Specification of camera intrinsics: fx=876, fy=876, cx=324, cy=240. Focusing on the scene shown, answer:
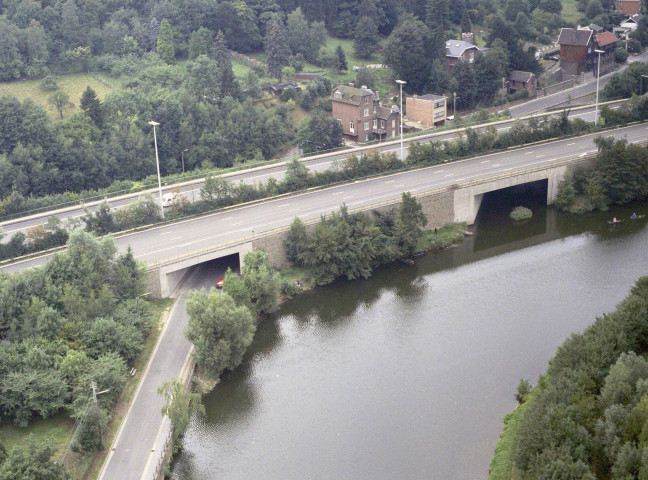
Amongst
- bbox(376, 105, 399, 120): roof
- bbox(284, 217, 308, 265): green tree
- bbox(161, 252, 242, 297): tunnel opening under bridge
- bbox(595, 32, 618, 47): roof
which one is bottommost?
bbox(161, 252, 242, 297): tunnel opening under bridge

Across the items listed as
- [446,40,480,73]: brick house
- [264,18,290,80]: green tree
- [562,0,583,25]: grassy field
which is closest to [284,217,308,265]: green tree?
[264,18,290,80]: green tree

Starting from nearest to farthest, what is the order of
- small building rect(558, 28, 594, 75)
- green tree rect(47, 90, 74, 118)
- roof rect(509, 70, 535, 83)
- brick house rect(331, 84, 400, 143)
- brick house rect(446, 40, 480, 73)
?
green tree rect(47, 90, 74, 118) → brick house rect(331, 84, 400, 143) → brick house rect(446, 40, 480, 73) → roof rect(509, 70, 535, 83) → small building rect(558, 28, 594, 75)

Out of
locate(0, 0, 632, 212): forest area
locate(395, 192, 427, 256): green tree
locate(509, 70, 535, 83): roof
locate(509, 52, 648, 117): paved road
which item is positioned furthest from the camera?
locate(509, 70, 535, 83): roof

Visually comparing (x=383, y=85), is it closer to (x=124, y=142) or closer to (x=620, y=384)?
(x=124, y=142)

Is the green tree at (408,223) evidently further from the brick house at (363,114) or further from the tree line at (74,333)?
the brick house at (363,114)

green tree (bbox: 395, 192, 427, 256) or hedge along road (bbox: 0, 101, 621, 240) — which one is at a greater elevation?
hedge along road (bbox: 0, 101, 621, 240)

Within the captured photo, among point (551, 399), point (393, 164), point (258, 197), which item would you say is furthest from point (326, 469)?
point (393, 164)

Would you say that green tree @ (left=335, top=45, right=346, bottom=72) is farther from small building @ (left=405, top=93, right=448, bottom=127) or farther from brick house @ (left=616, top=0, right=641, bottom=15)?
brick house @ (left=616, top=0, right=641, bottom=15)
